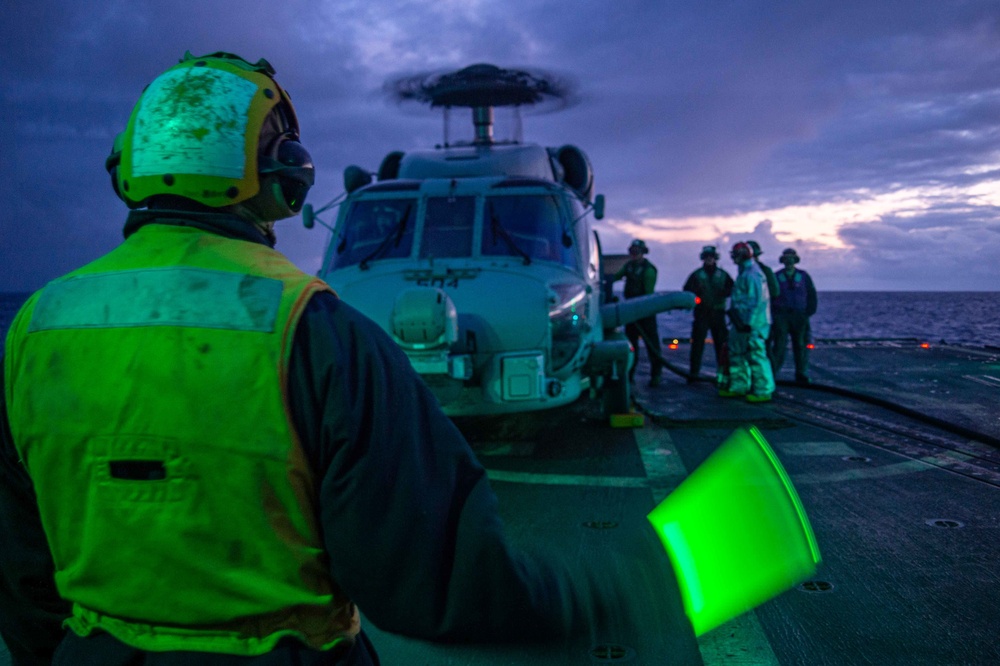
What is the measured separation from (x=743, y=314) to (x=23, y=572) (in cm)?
962

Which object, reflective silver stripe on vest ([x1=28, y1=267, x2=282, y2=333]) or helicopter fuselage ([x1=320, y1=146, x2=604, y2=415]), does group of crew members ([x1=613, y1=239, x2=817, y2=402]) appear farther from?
reflective silver stripe on vest ([x1=28, y1=267, x2=282, y2=333])

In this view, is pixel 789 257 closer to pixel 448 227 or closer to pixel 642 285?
pixel 642 285

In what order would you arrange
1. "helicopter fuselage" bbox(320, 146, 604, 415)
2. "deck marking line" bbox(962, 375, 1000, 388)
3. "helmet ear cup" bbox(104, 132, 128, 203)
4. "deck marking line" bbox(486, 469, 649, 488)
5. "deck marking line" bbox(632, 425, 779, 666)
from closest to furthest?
"helmet ear cup" bbox(104, 132, 128, 203)
"deck marking line" bbox(632, 425, 779, 666)
"deck marking line" bbox(486, 469, 649, 488)
"helicopter fuselage" bbox(320, 146, 604, 415)
"deck marking line" bbox(962, 375, 1000, 388)

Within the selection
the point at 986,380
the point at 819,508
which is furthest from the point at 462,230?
the point at 986,380

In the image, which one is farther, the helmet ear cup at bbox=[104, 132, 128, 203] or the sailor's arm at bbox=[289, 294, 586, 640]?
the helmet ear cup at bbox=[104, 132, 128, 203]

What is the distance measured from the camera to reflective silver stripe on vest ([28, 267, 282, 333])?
128cm

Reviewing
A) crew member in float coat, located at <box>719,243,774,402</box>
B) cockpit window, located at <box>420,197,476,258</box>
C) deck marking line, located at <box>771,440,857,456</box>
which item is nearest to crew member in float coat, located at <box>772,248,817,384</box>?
crew member in float coat, located at <box>719,243,774,402</box>

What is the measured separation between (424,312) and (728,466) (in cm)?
488

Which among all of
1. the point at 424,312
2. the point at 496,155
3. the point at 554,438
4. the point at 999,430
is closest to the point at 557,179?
the point at 496,155

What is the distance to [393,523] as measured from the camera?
4.10ft

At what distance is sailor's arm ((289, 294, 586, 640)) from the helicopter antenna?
10.5 metres

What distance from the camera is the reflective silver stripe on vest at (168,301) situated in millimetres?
1281

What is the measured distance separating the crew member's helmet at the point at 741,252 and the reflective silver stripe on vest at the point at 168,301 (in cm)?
951

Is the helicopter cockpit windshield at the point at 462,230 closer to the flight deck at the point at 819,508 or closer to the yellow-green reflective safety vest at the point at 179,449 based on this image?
the flight deck at the point at 819,508
